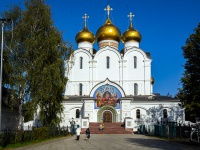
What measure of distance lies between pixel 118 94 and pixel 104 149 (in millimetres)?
25144

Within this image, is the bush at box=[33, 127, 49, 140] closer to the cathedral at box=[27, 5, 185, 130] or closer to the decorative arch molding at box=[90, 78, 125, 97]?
the cathedral at box=[27, 5, 185, 130]

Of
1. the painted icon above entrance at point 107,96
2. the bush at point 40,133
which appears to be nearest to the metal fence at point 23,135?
the bush at point 40,133

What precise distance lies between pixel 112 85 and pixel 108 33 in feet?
36.8

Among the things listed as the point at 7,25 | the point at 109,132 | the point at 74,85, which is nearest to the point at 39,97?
the point at 7,25

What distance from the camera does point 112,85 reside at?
135ft

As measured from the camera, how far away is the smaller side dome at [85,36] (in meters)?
49.0

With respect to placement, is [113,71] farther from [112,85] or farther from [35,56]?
[35,56]

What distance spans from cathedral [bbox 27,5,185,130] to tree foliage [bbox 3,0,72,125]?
13.4 m

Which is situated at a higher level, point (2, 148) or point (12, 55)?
point (12, 55)

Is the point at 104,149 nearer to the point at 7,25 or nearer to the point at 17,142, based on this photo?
the point at 17,142

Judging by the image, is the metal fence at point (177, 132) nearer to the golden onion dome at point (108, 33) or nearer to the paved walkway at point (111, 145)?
the paved walkway at point (111, 145)

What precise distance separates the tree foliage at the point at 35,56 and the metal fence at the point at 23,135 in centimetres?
164

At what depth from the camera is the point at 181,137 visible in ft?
76.9

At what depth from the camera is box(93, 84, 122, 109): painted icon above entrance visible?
133ft
